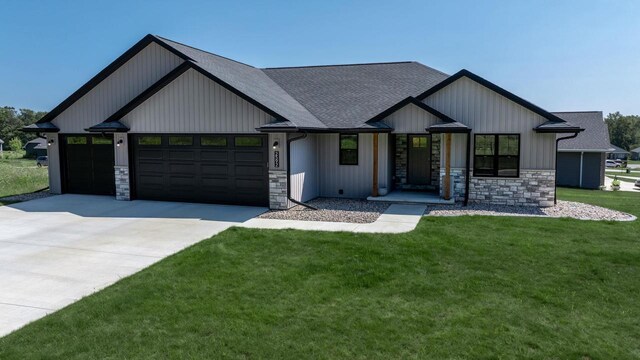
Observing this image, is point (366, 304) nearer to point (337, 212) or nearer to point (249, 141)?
point (337, 212)

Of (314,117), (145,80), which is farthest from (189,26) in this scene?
(314,117)

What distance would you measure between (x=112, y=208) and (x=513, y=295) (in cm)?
1191

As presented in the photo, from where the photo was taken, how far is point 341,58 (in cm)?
2366

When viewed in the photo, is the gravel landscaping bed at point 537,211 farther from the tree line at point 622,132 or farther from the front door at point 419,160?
the tree line at point 622,132

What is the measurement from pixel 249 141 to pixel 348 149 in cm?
379

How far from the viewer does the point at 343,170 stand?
1638 cm

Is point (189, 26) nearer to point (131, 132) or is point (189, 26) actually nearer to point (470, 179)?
point (131, 132)

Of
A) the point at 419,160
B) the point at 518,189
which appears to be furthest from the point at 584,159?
the point at 419,160

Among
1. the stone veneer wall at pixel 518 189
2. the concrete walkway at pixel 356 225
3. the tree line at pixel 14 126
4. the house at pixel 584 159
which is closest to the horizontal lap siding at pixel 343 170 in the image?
the concrete walkway at pixel 356 225

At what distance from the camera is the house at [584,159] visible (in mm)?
26141

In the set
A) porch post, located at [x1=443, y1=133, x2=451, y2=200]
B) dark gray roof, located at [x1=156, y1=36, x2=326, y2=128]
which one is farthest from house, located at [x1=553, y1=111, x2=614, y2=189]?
dark gray roof, located at [x1=156, y1=36, x2=326, y2=128]

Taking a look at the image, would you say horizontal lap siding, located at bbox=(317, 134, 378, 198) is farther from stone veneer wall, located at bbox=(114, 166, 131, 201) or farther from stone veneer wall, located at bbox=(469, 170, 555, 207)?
stone veneer wall, located at bbox=(114, 166, 131, 201)

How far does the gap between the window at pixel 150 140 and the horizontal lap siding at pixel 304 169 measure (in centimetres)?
468

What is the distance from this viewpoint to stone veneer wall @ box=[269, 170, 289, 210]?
13.8 metres
